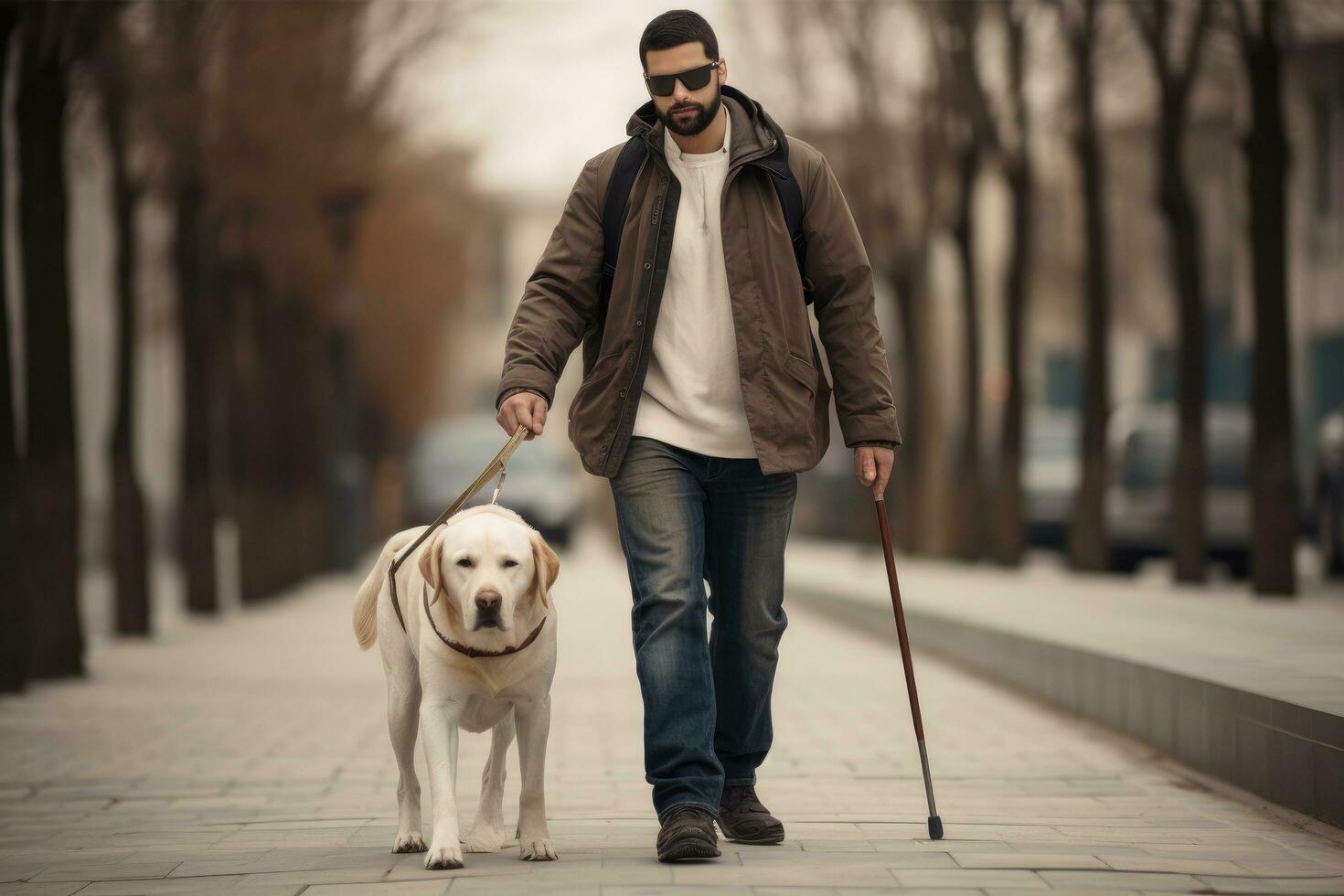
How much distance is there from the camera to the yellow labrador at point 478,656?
5672 millimetres

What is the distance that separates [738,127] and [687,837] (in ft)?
6.36

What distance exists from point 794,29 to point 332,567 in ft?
29.7

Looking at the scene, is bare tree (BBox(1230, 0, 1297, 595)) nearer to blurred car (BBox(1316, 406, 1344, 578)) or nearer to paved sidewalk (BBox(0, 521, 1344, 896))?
blurred car (BBox(1316, 406, 1344, 578))

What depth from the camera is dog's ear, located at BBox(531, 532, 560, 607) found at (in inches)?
226

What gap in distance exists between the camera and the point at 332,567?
2819 cm

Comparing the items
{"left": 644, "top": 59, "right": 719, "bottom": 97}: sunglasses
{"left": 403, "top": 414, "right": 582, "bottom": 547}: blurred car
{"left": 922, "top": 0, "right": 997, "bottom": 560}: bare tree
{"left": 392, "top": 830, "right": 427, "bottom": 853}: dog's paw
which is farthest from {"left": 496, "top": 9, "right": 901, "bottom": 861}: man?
{"left": 403, "top": 414, "right": 582, "bottom": 547}: blurred car

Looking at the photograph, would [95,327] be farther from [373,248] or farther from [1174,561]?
[1174,561]

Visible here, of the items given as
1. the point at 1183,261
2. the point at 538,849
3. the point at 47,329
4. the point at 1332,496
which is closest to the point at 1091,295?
the point at 1183,261

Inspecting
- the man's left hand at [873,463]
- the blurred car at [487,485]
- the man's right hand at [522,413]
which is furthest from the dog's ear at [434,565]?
the blurred car at [487,485]

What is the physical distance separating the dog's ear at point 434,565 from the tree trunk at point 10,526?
635 cm

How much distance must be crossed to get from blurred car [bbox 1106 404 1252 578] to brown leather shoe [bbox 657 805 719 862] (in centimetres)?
1577

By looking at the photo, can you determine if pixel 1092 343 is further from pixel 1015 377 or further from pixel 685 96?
pixel 685 96

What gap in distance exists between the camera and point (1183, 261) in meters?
18.2

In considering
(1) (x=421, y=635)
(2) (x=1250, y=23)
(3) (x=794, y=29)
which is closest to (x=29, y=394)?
(1) (x=421, y=635)
